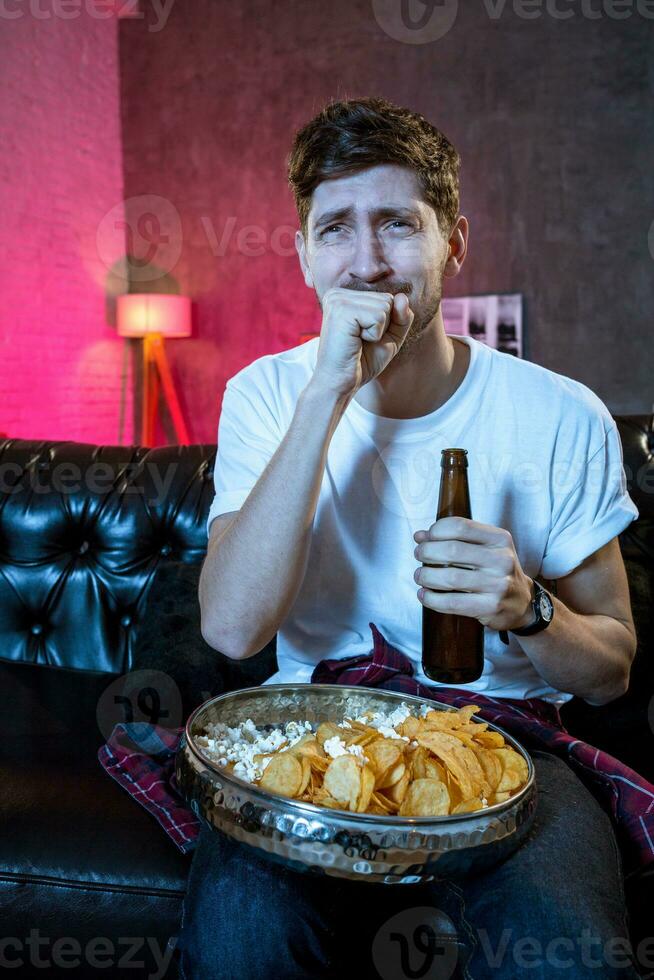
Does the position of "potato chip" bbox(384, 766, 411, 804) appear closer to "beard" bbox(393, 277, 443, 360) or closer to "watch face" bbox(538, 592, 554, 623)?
"watch face" bbox(538, 592, 554, 623)

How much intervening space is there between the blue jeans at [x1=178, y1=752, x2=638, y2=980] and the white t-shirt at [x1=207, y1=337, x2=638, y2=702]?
351 mm

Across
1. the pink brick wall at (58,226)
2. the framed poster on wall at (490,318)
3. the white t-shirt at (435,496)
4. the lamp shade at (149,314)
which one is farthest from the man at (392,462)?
the lamp shade at (149,314)

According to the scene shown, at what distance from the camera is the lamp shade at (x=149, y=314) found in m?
4.46

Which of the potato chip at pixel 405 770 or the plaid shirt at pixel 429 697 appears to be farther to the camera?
the plaid shirt at pixel 429 697

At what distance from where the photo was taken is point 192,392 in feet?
16.1

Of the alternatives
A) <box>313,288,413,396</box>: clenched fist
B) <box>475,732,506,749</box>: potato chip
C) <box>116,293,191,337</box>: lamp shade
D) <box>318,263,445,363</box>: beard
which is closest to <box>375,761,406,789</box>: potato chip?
<box>475,732,506,749</box>: potato chip

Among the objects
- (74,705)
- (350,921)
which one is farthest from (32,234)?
(350,921)

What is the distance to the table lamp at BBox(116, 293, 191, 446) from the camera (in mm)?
4469

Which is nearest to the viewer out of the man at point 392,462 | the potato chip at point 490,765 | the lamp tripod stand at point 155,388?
the potato chip at point 490,765

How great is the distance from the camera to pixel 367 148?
1198mm

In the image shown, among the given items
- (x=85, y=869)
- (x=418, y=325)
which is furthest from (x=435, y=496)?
(x=85, y=869)

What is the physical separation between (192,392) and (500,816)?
439cm

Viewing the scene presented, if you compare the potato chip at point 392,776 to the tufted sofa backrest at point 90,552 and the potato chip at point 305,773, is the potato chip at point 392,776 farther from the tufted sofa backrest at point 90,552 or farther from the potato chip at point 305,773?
the tufted sofa backrest at point 90,552

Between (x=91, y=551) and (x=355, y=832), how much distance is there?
1236 mm
